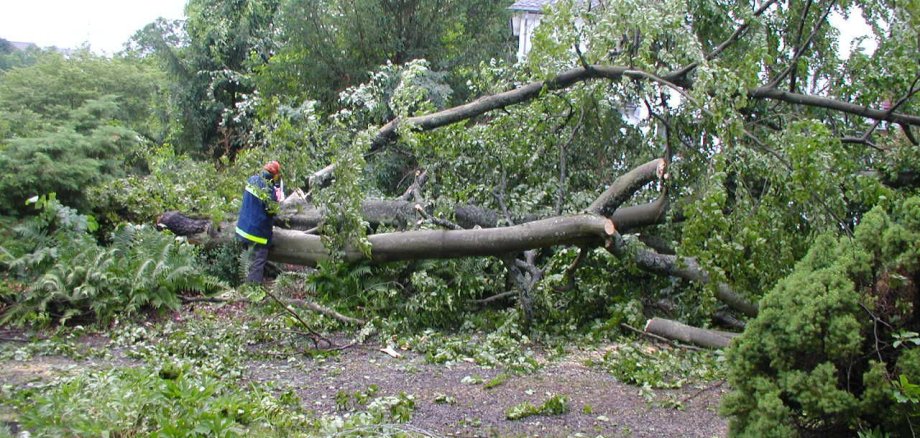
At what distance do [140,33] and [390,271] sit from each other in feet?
40.9

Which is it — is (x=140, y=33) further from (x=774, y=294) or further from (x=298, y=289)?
(x=774, y=294)

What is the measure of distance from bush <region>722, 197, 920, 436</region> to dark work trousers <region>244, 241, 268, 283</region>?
5426 mm

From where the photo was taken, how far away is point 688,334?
6.08 meters

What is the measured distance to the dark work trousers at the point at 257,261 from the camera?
24.8 feet

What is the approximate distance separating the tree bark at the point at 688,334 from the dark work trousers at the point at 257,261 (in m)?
3.83

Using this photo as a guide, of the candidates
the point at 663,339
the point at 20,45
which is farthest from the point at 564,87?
the point at 20,45

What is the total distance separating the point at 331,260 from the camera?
23.7ft

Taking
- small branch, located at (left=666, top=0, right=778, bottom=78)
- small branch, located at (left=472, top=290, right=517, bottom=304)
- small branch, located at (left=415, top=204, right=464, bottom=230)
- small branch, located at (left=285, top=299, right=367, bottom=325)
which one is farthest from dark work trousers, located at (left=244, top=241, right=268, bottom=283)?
→ small branch, located at (left=666, top=0, right=778, bottom=78)

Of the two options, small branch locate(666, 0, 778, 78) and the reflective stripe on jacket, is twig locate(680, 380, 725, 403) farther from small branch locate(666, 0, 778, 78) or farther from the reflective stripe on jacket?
the reflective stripe on jacket

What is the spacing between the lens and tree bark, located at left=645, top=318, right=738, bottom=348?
5953 millimetres

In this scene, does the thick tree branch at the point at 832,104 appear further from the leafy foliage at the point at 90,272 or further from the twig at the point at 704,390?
the leafy foliage at the point at 90,272

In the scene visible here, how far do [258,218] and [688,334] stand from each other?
A: 419 cm

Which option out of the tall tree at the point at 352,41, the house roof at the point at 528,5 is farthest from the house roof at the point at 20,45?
the house roof at the point at 528,5

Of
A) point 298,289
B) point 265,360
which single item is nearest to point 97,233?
point 298,289
